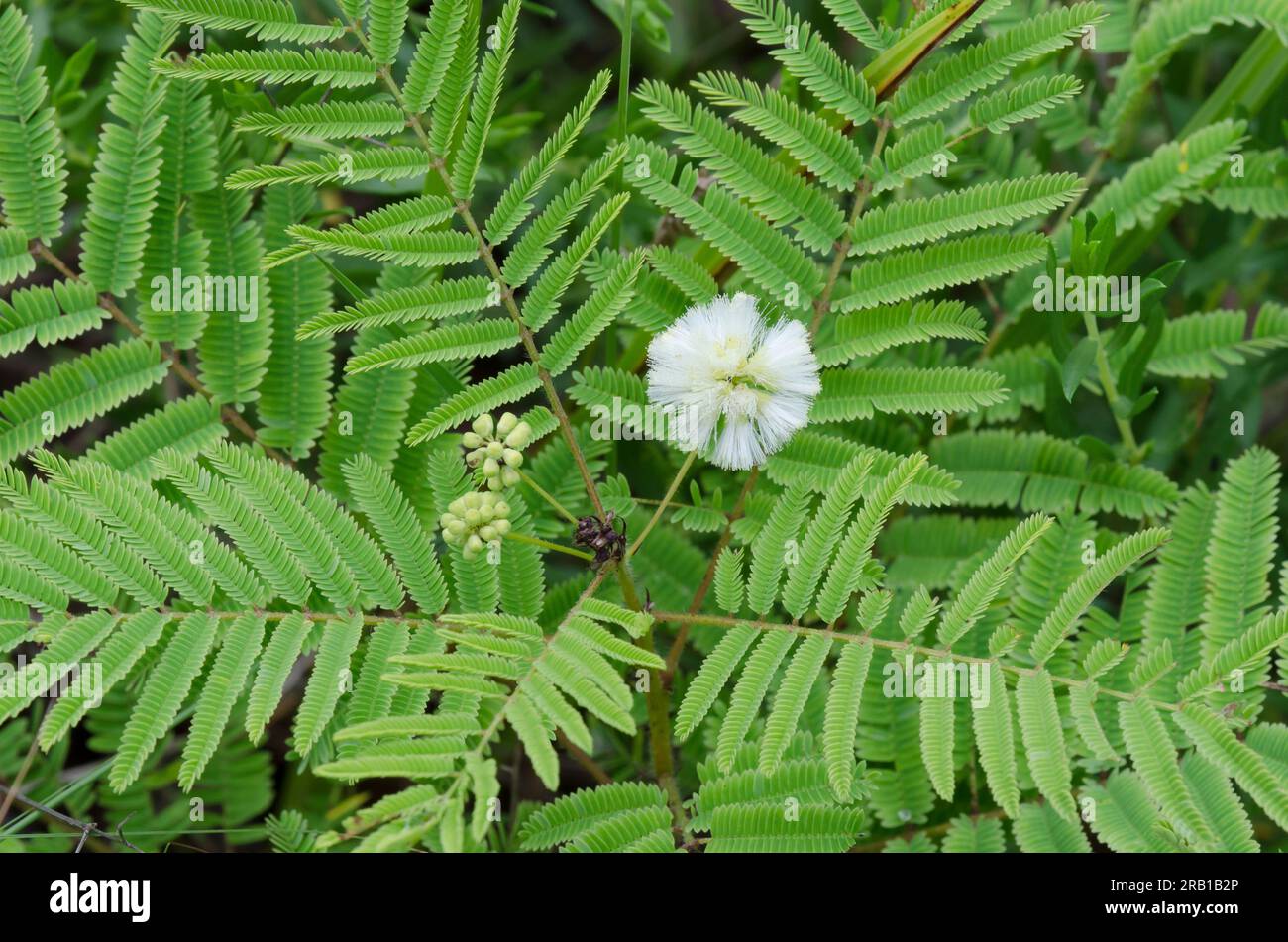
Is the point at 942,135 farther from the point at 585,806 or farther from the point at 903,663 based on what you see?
the point at 585,806

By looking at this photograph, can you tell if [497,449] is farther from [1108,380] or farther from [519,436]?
[1108,380]

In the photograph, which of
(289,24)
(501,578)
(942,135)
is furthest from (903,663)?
(289,24)

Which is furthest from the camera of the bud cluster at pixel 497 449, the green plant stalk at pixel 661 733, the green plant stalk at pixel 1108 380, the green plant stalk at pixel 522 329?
the green plant stalk at pixel 1108 380

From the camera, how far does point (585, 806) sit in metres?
2.32

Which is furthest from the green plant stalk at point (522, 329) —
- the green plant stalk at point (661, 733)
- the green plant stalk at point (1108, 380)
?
the green plant stalk at point (1108, 380)

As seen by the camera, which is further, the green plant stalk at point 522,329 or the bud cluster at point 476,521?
the green plant stalk at point 522,329

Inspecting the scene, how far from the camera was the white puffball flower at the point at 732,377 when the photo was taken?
221 cm

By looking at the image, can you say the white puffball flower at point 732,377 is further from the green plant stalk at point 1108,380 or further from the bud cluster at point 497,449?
the green plant stalk at point 1108,380

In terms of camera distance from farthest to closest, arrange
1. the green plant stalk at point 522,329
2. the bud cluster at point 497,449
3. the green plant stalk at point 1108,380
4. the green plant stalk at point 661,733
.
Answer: the green plant stalk at point 1108,380
the green plant stalk at point 661,733
the green plant stalk at point 522,329
the bud cluster at point 497,449

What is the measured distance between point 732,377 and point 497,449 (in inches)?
18.9

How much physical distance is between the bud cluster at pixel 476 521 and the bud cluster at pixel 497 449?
39 mm

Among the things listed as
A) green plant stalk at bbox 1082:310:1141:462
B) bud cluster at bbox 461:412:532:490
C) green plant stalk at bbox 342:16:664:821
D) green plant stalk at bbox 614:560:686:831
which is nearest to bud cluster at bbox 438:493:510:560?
bud cluster at bbox 461:412:532:490

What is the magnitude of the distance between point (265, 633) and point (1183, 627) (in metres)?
2.01

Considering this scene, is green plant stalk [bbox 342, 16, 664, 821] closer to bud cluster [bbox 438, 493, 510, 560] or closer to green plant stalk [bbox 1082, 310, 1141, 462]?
bud cluster [bbox 438, 493, 510, 560]
